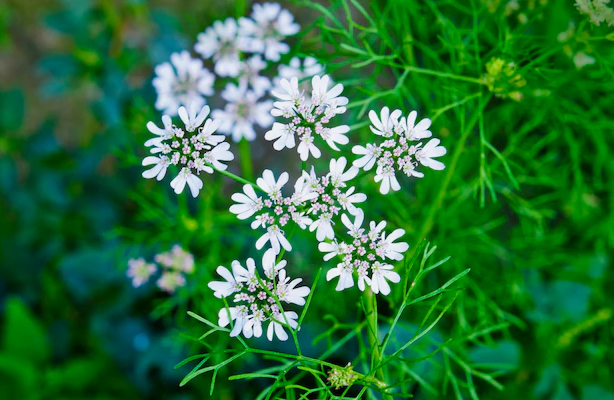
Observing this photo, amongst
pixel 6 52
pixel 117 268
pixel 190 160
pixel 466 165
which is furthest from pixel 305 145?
pixel 6 52

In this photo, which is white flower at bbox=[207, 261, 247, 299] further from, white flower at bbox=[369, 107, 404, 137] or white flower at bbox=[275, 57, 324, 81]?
white flower at bbox=[275, 57, 324, 81]

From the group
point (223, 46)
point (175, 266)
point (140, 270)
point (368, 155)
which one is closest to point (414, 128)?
point (368, 155)

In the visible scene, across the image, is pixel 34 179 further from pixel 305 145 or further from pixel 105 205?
pixel 305 145

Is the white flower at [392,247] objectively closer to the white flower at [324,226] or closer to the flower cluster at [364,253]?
the flower cluster at [364,253]

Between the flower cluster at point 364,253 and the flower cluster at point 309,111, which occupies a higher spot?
the flower cluster at point 309,111

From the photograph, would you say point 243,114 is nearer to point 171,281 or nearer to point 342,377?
point 171,281

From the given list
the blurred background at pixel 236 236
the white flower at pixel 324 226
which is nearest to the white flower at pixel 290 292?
the white flower at pixel 324 226

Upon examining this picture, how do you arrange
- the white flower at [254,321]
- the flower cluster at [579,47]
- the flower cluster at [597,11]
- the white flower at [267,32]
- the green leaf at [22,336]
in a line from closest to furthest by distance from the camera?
the white flower at [254,321] → the flower cluster at [597,11] → the flower cluster at [579,47] → the white flower at [267,32] → the green leaf at [22,336]

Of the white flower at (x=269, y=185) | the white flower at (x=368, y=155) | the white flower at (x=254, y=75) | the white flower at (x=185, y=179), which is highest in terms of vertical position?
the white flower at (x=254, y=75)
